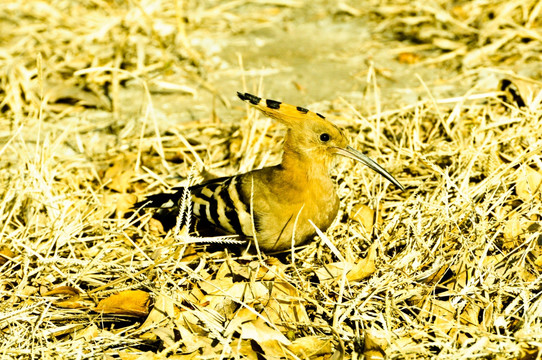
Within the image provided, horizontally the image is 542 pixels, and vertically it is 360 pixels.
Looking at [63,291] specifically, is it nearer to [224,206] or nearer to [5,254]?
[5,254]

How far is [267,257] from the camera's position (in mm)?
2527

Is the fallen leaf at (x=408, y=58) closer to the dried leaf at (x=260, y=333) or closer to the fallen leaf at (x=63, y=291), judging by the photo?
the dried leaf at (x=260, y=333)

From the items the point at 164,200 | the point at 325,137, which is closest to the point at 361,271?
the point at 325,137

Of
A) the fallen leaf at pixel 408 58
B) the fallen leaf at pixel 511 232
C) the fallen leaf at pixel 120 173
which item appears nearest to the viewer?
the fallen leaf at pixel 511 232

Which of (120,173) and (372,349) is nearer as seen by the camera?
(372,349)

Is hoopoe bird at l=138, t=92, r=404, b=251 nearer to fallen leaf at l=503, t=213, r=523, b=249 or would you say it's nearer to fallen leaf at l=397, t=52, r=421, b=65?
fallen leaf at l=503, t=213, r=523, b=249

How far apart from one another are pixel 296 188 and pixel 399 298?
1.90ft

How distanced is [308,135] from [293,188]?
0.21 metres

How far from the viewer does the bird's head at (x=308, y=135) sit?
2477mm

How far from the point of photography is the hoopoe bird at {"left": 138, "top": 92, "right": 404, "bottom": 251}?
246 cm

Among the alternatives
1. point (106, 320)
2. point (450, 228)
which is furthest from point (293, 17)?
point (106, 320)

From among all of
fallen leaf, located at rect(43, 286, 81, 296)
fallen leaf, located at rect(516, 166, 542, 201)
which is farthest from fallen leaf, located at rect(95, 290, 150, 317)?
fallen leaf, located at rect(516, 166, 542, 201)

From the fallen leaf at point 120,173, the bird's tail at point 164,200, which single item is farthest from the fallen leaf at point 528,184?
the fallen leaf at point 120,173

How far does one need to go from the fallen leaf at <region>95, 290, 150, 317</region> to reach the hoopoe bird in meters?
0.48
